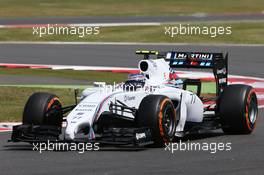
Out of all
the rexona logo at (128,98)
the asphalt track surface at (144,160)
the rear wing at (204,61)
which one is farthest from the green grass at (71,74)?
the rexona logo at (128,98)

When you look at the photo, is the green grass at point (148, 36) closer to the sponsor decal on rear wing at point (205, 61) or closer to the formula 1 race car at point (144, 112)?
the sponsor decal on rear wing at point (205, 61)

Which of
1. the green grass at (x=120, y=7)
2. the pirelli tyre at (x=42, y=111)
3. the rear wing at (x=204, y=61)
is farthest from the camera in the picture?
the green grass at (x=120, y=7)

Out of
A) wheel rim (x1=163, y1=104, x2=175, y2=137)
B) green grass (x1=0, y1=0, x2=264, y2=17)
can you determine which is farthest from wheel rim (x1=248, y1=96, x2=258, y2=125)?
green grass (x1=0, y1=0, x2=264, y2=17)

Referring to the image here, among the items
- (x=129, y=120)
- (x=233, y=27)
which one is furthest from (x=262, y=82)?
(x=233, y=27)

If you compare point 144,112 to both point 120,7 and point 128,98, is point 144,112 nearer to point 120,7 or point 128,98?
point 128,98

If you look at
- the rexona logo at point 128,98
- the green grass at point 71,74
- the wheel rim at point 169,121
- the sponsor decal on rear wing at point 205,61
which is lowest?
the wheel rim at point 169,121

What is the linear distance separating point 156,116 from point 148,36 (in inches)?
954

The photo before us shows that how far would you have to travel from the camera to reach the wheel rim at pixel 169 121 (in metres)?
12.5

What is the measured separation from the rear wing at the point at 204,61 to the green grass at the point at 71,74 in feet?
27.3

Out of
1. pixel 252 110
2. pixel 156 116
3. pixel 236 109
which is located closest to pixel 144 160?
pixel 156 116

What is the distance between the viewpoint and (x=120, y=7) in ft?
187

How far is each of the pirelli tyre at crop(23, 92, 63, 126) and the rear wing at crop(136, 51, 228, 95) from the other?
2.30 m

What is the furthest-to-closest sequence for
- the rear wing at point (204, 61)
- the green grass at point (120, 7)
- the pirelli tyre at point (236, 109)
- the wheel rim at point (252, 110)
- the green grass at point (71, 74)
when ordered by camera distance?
the green grass at point (120, 7)
the green grass at point (71, 74)
the rear wing at point (204, 61)
the wheel rim at point (252, 110)
the pirelli tyre at point (236, 109)

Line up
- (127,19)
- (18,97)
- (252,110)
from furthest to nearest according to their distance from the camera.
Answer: (127,19) → (18,97) → (252,110)
